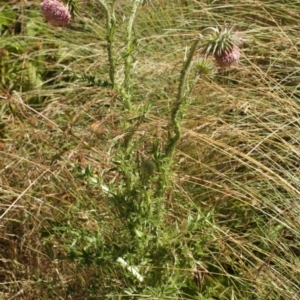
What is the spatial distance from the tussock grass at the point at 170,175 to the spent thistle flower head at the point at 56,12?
142 mm

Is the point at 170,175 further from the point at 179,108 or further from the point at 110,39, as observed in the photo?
the point at 110,39

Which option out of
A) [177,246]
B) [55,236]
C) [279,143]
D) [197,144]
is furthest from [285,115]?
[55,236]

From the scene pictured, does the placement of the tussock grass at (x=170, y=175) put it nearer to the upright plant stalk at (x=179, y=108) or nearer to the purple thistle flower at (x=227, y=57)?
the upright plant stalk at (x=179, y=108)

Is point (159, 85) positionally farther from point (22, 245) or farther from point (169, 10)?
point (22, 245)

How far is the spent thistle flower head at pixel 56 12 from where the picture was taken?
1744mm

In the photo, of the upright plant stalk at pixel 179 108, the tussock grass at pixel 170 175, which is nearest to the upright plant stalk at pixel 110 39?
the tussock grass at pixel 170 175

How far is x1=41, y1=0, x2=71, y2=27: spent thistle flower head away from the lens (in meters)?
1.74

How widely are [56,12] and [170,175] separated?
46cm

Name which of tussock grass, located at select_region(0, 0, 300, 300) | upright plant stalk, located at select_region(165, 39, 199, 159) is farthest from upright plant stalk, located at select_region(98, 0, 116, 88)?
upright plant stalk, located at select_region(165, 39, 199, 159)

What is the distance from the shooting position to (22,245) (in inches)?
86.0

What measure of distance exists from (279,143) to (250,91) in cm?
34

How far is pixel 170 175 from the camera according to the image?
1851 mm

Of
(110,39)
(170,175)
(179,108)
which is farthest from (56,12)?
(170,175)

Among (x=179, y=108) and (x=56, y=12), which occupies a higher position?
(x=56, y=12)
